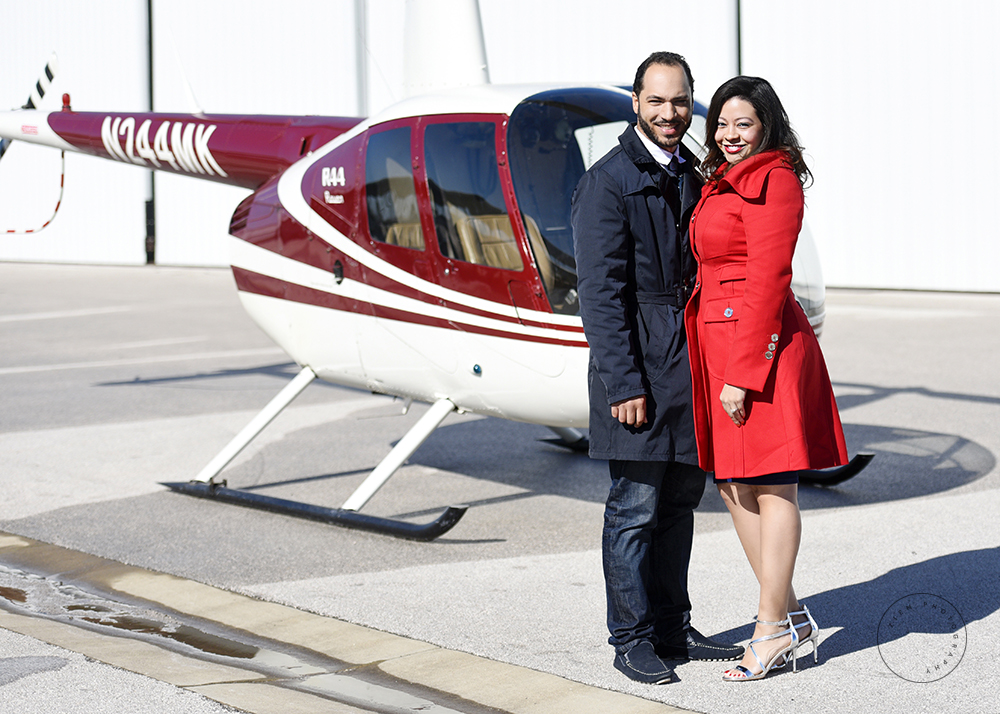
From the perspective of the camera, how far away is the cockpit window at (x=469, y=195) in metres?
4.75

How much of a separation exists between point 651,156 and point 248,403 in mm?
5634

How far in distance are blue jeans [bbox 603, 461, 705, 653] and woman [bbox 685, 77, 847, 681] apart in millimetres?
171

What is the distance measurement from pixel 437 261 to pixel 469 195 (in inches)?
13.3

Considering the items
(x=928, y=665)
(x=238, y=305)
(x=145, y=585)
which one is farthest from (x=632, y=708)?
(x=238, y=305)

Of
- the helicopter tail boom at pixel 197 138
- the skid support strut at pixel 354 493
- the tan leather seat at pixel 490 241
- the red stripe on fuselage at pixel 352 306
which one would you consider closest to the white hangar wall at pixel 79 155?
the helicopter tail boom at pixel 197 138

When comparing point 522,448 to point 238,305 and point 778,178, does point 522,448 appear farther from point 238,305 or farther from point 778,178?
point 238,305

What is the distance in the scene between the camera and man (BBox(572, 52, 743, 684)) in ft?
10.7

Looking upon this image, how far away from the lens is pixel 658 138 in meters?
3.33

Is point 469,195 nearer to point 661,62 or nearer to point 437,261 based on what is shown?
point 437,261

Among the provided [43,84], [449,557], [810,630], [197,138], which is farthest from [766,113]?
[43,84]

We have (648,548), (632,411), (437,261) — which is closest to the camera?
(632,411)

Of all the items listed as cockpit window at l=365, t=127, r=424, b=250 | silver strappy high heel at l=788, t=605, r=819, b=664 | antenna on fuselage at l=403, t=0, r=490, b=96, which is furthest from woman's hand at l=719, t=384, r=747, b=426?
antenna on fuselage at l=403, t=0, r=490, b=96

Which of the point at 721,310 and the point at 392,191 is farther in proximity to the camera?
the point at 392,191

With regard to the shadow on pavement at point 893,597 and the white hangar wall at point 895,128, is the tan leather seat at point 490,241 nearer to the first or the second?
the shadow on pavement at point 893,597
